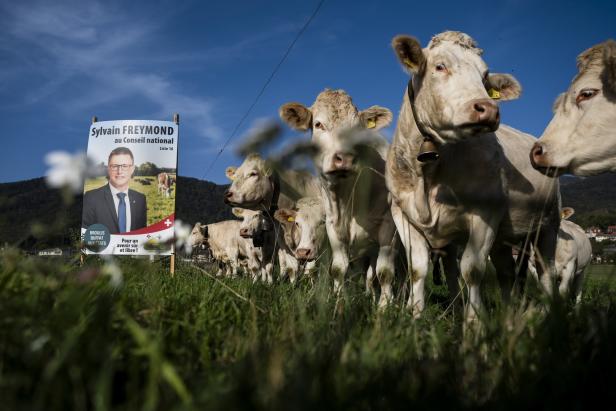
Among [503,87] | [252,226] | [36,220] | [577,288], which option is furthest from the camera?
[252,226]

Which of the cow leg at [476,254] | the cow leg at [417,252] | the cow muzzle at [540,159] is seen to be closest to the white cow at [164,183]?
the cow leg at [417,252]

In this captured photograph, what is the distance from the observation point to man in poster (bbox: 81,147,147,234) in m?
11.4

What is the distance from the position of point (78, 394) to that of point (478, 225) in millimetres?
3709

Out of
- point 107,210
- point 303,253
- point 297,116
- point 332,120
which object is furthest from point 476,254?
point 107,210

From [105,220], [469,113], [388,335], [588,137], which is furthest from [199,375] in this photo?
[105,220]

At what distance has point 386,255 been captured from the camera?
558 centimetres

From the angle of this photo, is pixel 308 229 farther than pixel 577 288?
Yes

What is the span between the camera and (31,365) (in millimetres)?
1512

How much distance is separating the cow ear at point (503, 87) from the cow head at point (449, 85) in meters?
0.01

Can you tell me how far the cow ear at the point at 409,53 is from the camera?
4153 millimetres

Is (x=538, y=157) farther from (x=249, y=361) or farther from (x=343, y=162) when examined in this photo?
(x=249, y=361)

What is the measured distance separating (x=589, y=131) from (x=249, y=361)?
374 centimetres

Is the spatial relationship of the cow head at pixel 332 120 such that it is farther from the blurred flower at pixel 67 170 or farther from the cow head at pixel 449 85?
the blurred flower at pixel 67 170

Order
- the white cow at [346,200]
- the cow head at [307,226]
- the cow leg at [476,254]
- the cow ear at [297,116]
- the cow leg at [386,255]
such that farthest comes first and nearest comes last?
1. the cow head at [307,226]
2. the cow ear at [297,116]
3. the white cow at [346,200]
4. the cow leg at [386,255]
5. the cow leg at [476,254]
